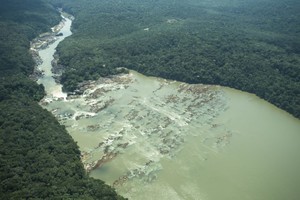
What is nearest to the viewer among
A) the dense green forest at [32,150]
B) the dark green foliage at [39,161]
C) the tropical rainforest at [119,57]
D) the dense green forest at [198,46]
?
the dark green foliage at [39,161]

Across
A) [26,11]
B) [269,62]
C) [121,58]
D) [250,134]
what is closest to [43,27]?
[26,11]

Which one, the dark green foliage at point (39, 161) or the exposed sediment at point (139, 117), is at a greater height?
the dark green foliage at point (39, 161)

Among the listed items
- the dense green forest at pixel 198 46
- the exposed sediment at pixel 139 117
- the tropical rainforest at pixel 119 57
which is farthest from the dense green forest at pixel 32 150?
the dense green forest at pixel 198 46

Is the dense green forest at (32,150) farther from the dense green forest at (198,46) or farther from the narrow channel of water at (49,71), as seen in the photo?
the dense green forest at (198,46)

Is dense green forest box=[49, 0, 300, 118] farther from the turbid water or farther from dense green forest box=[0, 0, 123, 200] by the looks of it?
dense green forest box=[0, 0, 123, 200]

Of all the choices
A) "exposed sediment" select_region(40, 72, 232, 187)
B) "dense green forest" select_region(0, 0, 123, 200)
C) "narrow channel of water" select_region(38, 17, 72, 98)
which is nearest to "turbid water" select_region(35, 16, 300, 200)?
"exposed sediment" select_region(40, 72, 232, 187)

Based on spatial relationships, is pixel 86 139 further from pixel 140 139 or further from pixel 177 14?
pixel 177 14
